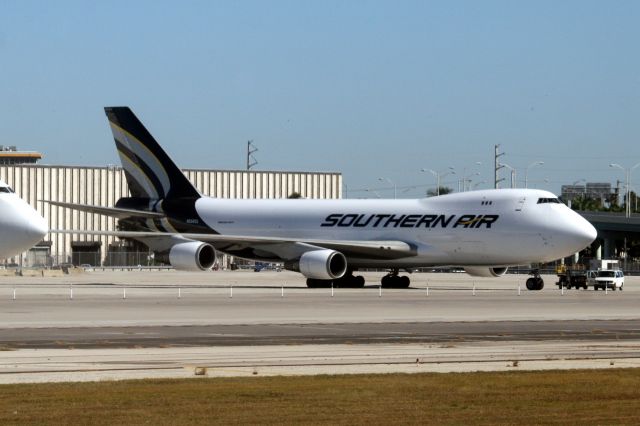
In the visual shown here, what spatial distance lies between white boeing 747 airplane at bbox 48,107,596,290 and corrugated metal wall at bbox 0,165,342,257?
53796mm

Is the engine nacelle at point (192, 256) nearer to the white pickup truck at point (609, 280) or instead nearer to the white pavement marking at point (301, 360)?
the white pickup truck at point (609, 280)

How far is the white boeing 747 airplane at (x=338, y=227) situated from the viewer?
66.4m

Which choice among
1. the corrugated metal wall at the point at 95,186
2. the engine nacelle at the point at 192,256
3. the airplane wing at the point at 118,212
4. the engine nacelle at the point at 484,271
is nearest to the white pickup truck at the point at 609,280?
the engine nacelle at the point at 484,271

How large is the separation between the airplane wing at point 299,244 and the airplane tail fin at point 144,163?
17.4 feet

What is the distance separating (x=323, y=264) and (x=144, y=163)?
14770 millimetres

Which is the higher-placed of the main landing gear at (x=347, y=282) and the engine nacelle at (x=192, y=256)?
the engine nacelle at (x=192, y=256)

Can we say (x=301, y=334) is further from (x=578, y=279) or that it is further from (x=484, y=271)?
(x=578, y=279)

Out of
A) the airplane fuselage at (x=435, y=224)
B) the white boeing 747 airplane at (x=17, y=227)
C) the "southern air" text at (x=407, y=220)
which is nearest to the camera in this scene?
the white boeing 747 airplane at (x=17, y=227)

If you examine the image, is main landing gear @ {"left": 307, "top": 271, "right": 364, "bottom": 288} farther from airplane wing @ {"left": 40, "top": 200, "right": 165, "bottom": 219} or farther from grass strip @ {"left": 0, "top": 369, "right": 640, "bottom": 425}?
grass strip @ {"left": 0, "top": 369, "right": 640, "bottom": 425}

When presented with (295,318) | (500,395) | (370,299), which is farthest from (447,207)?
(500,395)

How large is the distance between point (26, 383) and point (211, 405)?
353 cm

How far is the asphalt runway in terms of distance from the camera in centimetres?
2352

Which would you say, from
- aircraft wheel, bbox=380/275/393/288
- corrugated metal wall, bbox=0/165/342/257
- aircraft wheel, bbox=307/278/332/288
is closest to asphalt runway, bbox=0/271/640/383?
aircraft wheel, bbox=307/278/332/288

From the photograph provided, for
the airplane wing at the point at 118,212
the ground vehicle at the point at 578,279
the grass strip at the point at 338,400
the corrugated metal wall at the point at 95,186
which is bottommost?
the ground vehicle at the point at 578,279
